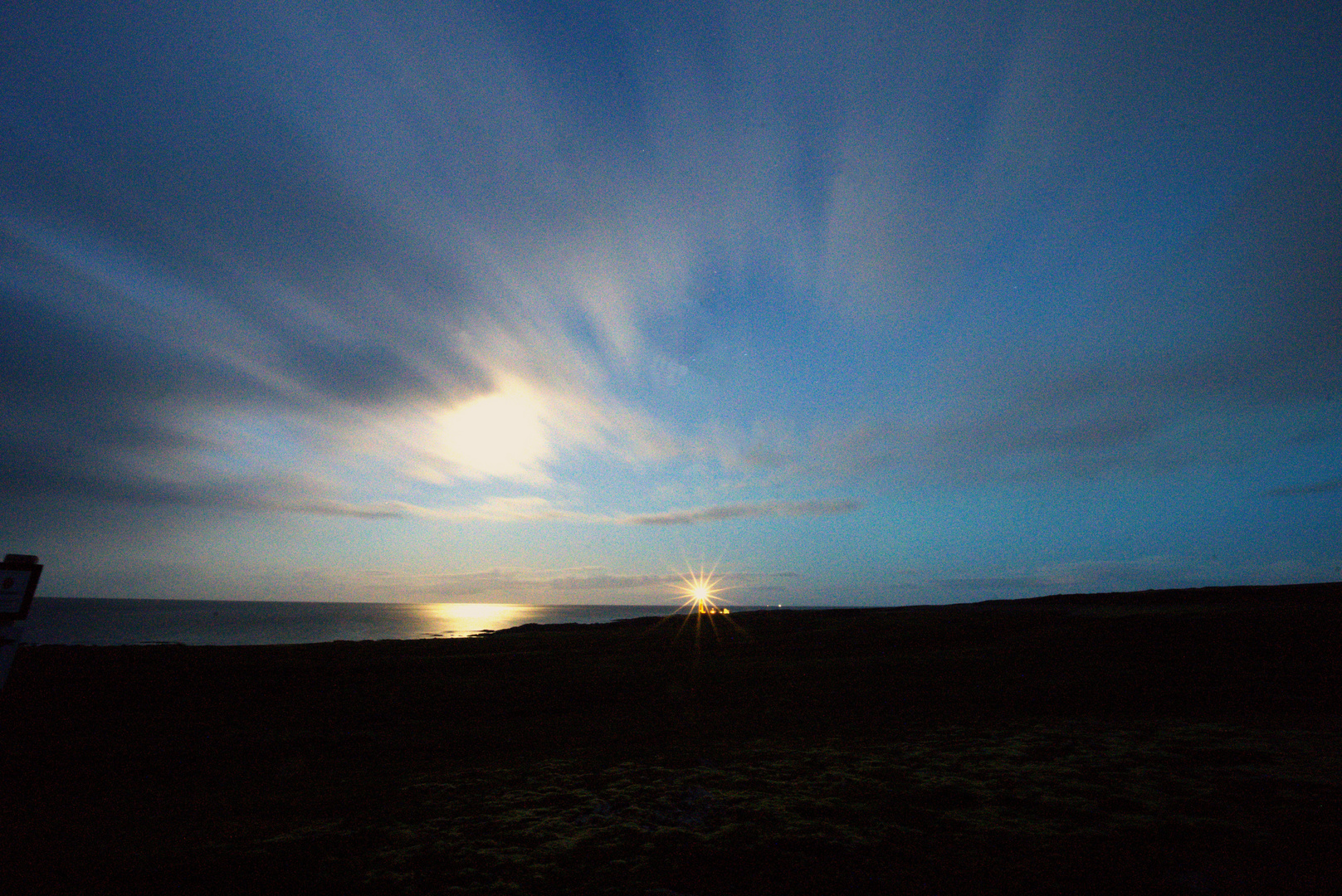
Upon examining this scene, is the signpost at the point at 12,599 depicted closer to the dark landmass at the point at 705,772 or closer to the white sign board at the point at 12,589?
the white sign board at the point at 12,589

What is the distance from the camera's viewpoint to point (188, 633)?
97.4 meters

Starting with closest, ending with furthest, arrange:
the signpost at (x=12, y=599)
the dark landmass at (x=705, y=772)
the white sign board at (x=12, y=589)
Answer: the dark landmass at (x=705, y=772) < the signpost at (x=12, y=599) < the white sign board at (x=12, y=589)

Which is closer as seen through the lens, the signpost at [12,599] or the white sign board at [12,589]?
the signpost at [12,599]

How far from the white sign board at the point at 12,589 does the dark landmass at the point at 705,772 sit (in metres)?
3.53

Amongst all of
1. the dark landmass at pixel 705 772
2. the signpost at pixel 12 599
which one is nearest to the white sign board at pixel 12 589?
the signpost at pixel 12 599

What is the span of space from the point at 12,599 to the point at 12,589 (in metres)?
0.14

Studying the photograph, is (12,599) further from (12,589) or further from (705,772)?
(705,772)

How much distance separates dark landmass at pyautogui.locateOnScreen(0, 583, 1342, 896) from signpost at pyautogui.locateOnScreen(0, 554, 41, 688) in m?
2.97

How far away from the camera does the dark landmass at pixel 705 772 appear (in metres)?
7.10

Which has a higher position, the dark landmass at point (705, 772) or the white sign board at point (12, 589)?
the white sign board at point (12, 589)

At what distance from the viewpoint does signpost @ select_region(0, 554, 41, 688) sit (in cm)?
753

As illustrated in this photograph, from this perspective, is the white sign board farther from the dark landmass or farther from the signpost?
the dark landmass

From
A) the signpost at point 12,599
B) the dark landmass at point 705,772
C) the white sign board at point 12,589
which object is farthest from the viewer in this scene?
the white sign board at point 12,589

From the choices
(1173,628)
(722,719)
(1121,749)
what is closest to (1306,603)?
(1173,628)
